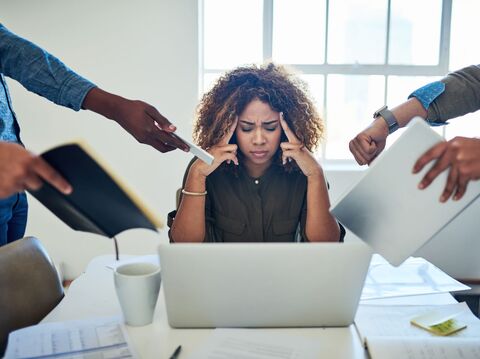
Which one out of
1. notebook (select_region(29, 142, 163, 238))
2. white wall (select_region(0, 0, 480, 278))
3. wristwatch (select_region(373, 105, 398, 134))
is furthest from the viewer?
white wall (select_region(0, 0, 480, 278))

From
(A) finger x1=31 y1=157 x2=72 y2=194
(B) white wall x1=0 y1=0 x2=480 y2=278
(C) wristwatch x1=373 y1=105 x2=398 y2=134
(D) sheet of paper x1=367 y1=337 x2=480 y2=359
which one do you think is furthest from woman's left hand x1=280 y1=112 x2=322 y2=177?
(B) white wall x1=0 y1=0 x2=480 y2=278

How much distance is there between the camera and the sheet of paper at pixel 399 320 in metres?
1.01

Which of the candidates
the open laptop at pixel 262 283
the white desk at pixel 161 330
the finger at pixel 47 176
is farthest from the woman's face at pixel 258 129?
the finger at pixel 47 176

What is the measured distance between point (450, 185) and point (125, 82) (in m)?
2.53

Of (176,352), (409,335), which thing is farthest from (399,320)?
(176,352)

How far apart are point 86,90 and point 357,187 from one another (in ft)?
3.03

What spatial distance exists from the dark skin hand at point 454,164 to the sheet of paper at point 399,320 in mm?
308

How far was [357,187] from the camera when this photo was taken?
0.88m

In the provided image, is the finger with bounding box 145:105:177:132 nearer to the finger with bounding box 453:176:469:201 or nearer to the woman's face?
the woman's face

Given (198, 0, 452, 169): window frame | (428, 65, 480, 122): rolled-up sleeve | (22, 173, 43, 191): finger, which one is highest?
(198, 0, 452, 169): window frame

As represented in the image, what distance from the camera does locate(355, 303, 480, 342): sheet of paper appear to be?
101cm

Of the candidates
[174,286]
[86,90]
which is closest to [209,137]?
[86,90]

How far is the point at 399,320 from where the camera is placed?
3.54ft

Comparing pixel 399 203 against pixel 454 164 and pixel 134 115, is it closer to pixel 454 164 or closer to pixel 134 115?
pixel 454 164
